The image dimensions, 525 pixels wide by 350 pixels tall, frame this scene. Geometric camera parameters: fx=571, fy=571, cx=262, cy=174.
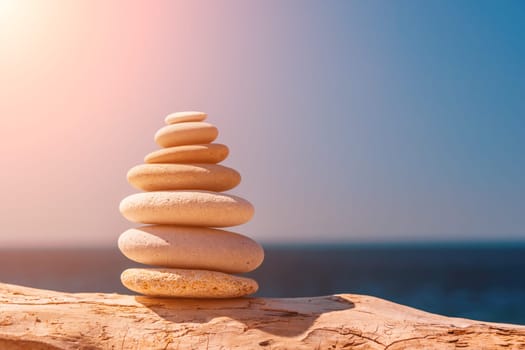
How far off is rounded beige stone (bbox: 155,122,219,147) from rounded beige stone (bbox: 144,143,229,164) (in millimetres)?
86

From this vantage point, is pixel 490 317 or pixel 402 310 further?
pixel 490 317

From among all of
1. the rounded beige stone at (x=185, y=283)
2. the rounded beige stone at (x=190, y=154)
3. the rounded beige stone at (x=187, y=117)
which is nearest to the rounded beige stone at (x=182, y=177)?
the rounded beige stone at (x=190, y=154)

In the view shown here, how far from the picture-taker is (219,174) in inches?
252

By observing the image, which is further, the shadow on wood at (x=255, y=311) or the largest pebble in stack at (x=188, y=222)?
the largest pebble in stack at (x=188, y=222)

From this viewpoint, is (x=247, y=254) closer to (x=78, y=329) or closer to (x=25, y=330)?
(x=78, y=329)

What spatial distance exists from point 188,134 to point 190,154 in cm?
24

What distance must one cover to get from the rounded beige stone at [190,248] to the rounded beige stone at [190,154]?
0.80 meters

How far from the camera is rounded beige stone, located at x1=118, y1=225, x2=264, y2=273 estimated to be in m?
5.97

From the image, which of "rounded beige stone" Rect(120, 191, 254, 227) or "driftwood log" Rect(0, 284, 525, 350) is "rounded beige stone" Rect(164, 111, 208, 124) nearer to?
"rounded beige stone" Rect(120, 191, 254, 227)

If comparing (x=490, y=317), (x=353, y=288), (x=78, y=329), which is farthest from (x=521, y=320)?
(x=78, y=329)

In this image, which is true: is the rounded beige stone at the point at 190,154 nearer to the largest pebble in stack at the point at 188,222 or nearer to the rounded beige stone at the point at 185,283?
the largest pebble in stack at the point at 188,222

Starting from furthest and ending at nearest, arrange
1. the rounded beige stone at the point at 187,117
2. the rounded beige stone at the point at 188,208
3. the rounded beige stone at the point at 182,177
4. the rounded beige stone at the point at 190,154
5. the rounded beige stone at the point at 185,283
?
1. the rounded beige stone at the point at 187,117
2. the rounded beige stone at the point at 190,154
3. the rounded beige stone at the point at 182,177
4. the rounded beige stone at the point at 188,208
5. the rounded beige stone at the point at 185,283

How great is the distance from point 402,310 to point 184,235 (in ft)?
8.09

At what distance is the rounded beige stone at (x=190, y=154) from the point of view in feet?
21.3
